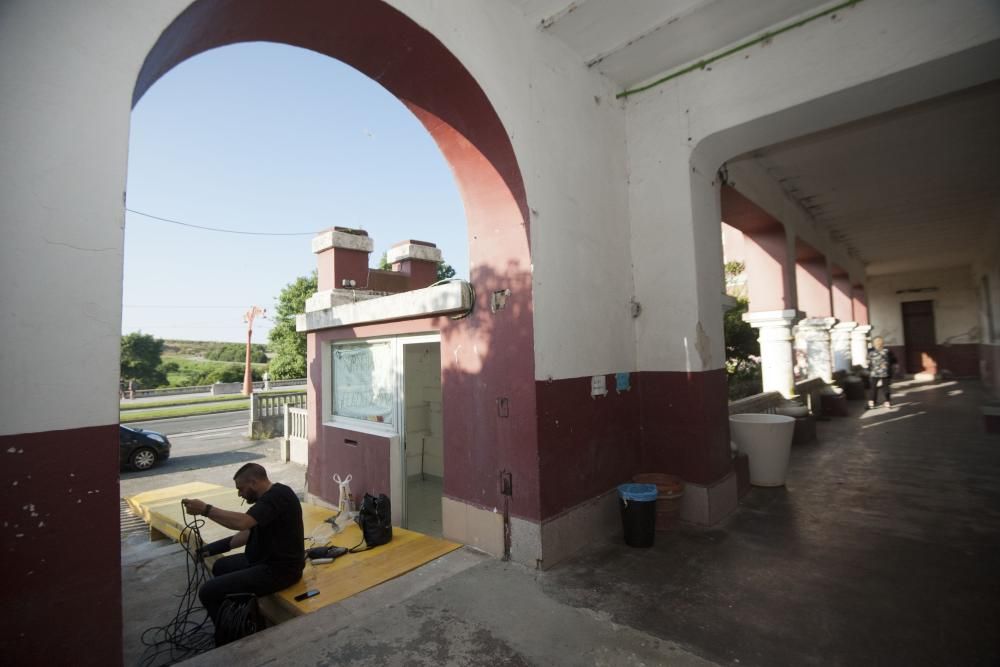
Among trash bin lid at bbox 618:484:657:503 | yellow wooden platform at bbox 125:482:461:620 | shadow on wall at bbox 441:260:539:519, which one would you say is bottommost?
yellow wooden platform at bbox 125:482:461:620

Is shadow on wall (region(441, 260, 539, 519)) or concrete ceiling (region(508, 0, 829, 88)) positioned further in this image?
concrete ceiling (region(508, 0, 829, 88))

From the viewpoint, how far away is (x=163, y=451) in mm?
12664

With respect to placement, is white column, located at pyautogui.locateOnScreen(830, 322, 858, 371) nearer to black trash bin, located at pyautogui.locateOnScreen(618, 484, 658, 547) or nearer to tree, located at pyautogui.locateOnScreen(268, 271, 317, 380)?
black trash bin, located at pyautogui.locateOnScreen(618, 484, 658, 547)

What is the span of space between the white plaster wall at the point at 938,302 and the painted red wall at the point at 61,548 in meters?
25.0

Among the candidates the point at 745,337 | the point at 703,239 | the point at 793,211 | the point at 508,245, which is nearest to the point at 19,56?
the point at 508,245

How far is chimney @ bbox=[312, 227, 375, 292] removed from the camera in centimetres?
767

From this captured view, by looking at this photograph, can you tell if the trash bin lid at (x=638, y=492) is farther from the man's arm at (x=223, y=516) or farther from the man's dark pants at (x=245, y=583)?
the man's arm at (x=223, y=516)

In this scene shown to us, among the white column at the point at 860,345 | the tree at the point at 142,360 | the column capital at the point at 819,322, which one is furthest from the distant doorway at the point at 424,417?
the tree at the point at 142,360

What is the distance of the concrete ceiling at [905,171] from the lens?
6.29 metres

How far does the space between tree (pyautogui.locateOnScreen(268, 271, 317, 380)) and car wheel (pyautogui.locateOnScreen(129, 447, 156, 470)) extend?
44.3 feet

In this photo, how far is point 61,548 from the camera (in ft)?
6.60

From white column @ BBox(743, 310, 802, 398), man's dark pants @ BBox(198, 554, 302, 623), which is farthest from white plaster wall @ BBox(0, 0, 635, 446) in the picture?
white column @ BBox(743, 310, 802, 398)

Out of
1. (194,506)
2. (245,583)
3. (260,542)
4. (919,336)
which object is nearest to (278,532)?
(260,542)

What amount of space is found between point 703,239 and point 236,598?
219 inches
